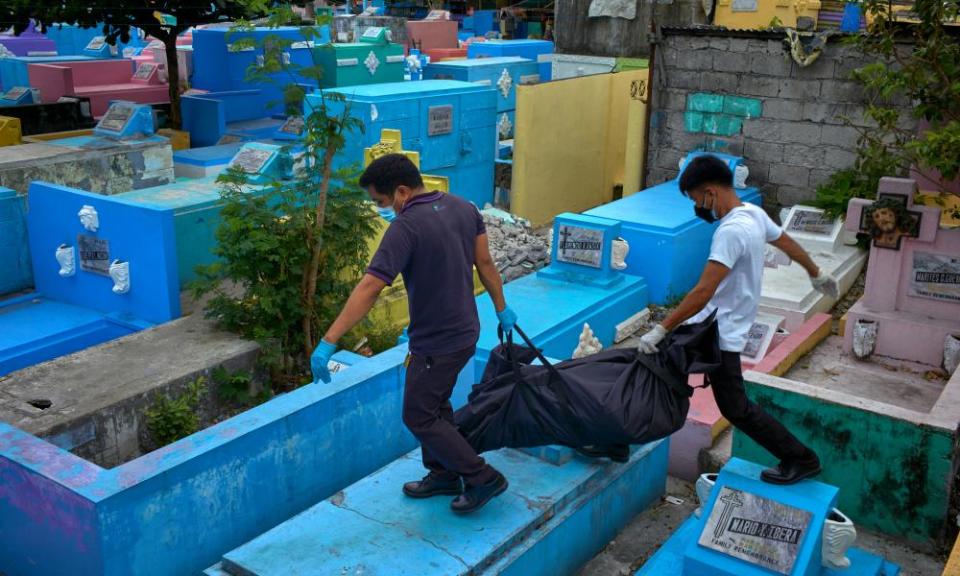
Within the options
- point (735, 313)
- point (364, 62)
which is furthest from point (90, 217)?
point (364, 62)

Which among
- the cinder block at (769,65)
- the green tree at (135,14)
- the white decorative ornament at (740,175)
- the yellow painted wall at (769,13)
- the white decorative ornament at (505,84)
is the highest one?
the yellow painted wall at (769,13)

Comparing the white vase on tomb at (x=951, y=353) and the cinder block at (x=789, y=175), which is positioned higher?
the cinder block at (x=789, y=175)

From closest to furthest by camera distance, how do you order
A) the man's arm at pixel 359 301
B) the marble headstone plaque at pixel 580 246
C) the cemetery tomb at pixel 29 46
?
the man's arm at pixel 359 301
the marble headstone plaque at pixel 580 246
the cemetery tomb at pixel 29 46

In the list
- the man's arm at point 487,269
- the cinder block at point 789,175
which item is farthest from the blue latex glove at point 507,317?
the cinder block at point 789,175

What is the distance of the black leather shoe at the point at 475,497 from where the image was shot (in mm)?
4496

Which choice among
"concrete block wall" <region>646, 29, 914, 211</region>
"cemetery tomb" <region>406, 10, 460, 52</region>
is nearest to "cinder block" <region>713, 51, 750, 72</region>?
"concrete block wall" <region>646, 29, 914, 211</region>

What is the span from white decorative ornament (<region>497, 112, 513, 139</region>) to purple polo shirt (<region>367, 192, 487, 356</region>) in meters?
10.4

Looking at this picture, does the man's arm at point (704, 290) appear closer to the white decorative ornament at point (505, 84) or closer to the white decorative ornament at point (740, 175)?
the white decorative ornament at point (740, 175)

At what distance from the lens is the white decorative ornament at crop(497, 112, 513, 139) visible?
14.5 metres

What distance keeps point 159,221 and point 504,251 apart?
4.31m

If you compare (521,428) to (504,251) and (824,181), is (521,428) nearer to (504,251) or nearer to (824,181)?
(504,251)

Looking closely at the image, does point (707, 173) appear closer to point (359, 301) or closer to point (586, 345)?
point (359, 301)

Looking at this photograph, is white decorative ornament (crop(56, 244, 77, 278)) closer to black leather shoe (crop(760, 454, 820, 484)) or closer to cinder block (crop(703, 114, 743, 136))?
black leather shoe (crop(760, 454, 820, 484))

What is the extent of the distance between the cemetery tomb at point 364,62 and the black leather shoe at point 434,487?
9416mm
